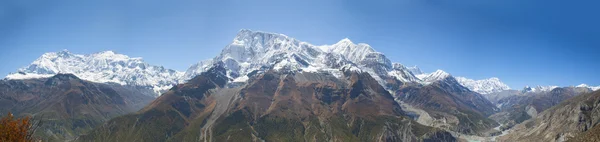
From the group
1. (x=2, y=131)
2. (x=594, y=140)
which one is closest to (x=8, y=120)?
(x=2, y=131)

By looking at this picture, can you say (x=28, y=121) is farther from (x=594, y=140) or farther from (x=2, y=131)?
(x=594, y=140)

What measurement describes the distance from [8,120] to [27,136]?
12.4 feet

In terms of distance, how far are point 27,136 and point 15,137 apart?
1.36 meters

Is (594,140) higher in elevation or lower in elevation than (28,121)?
higher

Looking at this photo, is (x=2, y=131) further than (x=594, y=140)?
No

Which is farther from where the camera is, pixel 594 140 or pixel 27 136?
pixel 594 140

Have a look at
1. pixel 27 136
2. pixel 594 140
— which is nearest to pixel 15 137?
pixel 27 136

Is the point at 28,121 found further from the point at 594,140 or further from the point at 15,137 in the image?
the point at 594,140

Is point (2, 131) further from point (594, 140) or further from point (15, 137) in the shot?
point (594, 140)

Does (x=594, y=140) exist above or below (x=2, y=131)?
above

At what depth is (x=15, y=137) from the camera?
5294 centimetres

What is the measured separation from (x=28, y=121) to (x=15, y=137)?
2.57m

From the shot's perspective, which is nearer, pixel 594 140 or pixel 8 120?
pixel 8 120

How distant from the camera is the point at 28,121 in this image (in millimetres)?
54375
